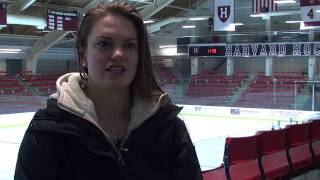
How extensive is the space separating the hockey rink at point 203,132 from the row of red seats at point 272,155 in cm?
163

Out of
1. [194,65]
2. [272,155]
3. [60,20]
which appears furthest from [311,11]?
[194,65]

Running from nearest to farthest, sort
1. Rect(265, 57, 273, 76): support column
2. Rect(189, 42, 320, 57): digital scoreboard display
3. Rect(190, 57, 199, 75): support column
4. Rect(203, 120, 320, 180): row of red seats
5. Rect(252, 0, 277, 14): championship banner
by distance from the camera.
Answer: Rect(203, 120, 320, 180): row of red seats → Rect(252, 0, 277, 14): championship banner → Rect(189, 42, 320, 57): digital scoreboard display → Rect(265, 57, 273, 76): support column → Rect(190, 57, 199, 75): support column

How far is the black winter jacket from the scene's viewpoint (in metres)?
1.23

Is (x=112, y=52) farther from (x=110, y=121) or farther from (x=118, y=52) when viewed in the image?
(x=110, y=121)

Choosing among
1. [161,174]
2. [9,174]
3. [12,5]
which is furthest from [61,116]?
[12,5]

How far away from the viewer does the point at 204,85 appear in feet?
69.5

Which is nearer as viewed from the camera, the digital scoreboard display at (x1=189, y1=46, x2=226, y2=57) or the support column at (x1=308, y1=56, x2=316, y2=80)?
the support column at (x1=308, y1=56, x2=316, y2=80)

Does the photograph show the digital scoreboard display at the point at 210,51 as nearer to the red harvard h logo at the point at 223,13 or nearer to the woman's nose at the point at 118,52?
the red harvard h logo at the point at 223,13

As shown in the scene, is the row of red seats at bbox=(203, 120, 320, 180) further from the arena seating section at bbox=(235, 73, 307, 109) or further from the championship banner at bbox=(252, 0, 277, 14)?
the arena seating section at bbox=(235, 73, 307, 109)

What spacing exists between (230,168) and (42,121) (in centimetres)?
373

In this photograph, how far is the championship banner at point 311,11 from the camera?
14.2 meters

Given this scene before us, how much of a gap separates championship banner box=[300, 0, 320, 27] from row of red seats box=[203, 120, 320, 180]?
8440mm

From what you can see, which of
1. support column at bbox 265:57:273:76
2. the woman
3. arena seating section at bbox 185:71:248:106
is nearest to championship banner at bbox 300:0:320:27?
arena seating section at bbox 185:71:248:106

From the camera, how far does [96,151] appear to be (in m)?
1.25
